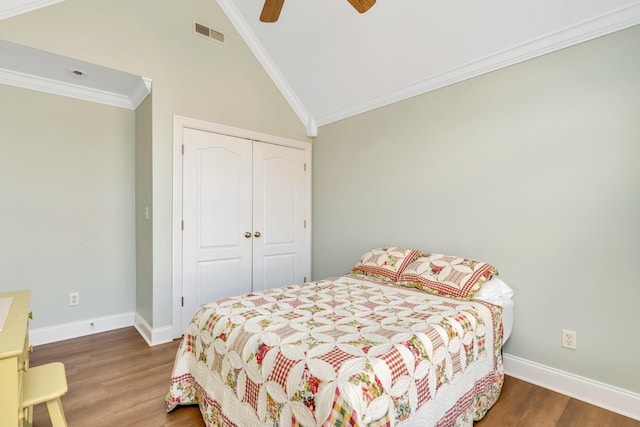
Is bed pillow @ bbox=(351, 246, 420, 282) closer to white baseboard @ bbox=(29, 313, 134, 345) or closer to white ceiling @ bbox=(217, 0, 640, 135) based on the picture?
white ceiling @ bbox=(217, 0, 640, 135)

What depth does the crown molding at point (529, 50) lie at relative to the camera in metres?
1.83

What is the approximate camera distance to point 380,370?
1.16 m

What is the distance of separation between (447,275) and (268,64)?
2920 millimetres

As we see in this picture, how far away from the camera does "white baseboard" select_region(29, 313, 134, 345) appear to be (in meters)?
2.72

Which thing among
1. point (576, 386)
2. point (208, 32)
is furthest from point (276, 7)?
point (576, 386)

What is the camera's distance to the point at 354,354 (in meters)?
1.23

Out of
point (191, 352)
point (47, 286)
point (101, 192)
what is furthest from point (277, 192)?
point (47, 286)

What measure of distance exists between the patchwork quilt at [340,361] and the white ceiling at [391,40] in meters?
1.87

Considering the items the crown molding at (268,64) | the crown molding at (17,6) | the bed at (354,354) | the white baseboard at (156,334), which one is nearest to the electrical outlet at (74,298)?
the white baseboard at (156,334)

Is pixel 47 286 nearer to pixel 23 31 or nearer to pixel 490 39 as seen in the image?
pixel 23 31

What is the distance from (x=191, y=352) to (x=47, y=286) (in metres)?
1.97

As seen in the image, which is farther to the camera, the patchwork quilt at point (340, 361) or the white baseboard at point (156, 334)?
the white baseboard at point (156, 334)

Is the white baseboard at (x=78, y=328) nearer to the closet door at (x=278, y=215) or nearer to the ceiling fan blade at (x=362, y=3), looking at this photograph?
the closet door at (x=278, y=215)

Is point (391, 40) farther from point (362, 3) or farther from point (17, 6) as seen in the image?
point (17, 6)
